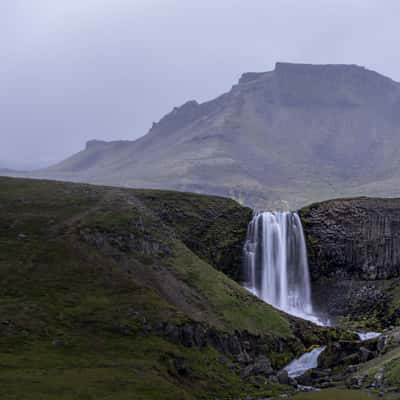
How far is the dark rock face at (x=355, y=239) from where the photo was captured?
355 ft

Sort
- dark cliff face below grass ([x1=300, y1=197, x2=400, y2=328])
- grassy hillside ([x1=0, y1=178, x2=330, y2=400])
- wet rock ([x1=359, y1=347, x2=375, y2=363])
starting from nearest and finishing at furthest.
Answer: grassy hillside ([x1=0, y1=178, x2=330, y2=400])
wet rock ([x1=359, y1=347, x2=375, y2=363])
dark cliff face below grass ([x1=300, y1=197, x2=400, y2=328])

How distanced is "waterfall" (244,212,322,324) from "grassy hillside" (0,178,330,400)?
9.34 meters

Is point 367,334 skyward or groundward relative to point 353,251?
groundward

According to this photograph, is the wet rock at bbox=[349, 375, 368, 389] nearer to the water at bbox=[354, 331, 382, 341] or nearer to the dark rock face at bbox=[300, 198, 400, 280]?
the water at bbox=[354, 331, 382, 341]

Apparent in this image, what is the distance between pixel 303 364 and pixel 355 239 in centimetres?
4342

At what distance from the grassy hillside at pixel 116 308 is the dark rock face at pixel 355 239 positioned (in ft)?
65.0

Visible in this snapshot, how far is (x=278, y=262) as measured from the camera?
11038 cm

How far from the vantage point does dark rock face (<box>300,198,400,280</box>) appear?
10819 cm

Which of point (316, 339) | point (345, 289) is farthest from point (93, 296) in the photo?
point (345, 289)

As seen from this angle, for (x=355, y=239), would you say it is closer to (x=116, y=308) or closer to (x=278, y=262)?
(x=278, y=262)

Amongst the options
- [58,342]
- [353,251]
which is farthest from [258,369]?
[353,251]

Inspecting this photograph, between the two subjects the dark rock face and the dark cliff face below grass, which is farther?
the dark rock face

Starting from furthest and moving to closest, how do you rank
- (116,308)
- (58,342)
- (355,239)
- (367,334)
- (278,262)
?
(355,239), (278,262), (367,334), (116,308), (58,342)

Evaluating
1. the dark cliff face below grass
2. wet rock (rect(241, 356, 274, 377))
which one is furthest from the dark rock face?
wet rock (rect(241, 356, 274, 377))
